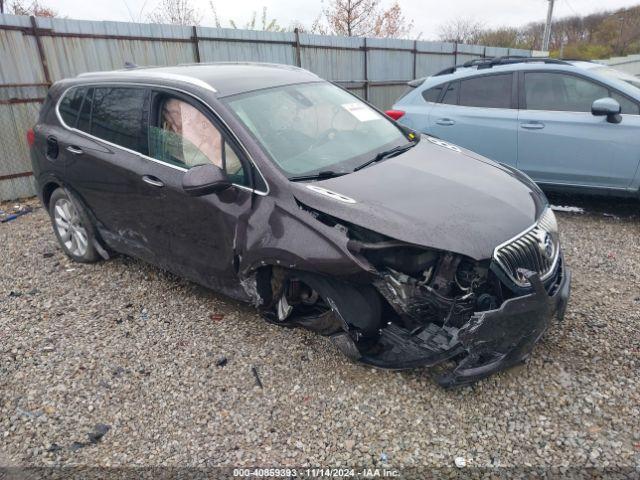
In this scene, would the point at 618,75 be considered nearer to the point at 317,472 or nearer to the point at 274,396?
the point at 274,396

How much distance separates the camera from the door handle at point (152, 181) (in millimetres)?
3301

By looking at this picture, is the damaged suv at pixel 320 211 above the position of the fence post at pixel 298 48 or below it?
below

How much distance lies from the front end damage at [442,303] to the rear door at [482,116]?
3.08m

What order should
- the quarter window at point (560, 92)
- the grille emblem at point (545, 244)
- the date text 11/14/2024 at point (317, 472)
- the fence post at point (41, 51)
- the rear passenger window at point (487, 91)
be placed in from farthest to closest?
the fence post at point (41, 51) < the rear passenger window at point (487, 91) < the quarter window at point (560, 92) < the grille emblem at point (545, 244) < the date text 11/14/2024 at point (317, 472)

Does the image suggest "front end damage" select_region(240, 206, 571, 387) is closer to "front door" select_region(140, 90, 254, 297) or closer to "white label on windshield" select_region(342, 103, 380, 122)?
"front door" select_region(140, 90, 254, 297)

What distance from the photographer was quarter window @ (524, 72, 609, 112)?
509cm

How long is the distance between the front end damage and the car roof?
1274 millimetres

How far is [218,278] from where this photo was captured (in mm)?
3225

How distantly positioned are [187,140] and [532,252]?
2276 mm

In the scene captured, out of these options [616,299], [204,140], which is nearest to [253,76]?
[204,140]

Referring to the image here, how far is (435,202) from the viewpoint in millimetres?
2637

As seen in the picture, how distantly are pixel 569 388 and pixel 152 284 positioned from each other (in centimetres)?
326

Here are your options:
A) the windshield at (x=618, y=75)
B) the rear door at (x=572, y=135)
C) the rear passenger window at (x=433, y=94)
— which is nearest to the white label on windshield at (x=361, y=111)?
the rear door at (x=572, y=135)

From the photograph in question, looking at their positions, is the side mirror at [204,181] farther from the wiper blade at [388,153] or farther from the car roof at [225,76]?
the wiper blade at [388,153]
